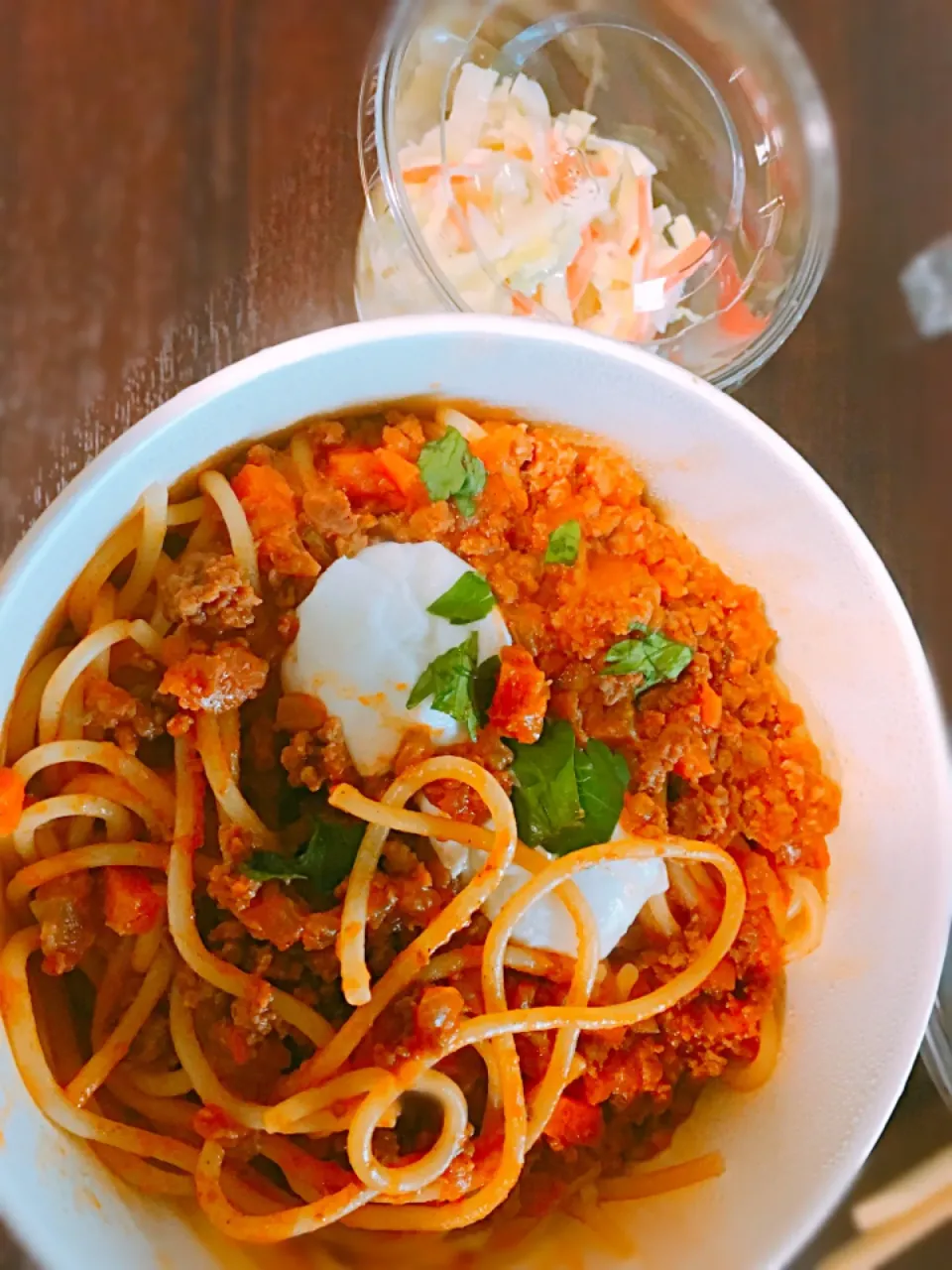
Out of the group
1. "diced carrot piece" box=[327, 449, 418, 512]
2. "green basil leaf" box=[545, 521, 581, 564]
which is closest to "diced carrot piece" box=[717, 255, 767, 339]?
"green basil leaf" box=[545, 521, 581, 564]

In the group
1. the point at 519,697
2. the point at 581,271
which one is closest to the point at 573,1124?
the point at 519,697

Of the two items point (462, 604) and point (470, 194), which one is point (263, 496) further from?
point (470, 194)

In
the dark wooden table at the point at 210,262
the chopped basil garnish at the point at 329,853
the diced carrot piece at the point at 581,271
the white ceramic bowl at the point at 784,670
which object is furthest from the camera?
the diced carrot piece at the point at 581,271

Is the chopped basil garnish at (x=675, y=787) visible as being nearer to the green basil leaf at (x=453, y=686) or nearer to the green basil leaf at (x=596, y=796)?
the green basil leaf at (x=596, y=796)

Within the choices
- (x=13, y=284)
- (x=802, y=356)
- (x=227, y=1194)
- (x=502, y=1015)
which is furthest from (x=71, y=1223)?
→ (x=802, y=356)

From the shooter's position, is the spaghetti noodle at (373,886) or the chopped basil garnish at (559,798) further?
the chopped basil garnish at (559,798)

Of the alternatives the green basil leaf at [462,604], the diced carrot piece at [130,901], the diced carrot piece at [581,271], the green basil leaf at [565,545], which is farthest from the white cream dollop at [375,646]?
the diced carrot piece at [581,271]
